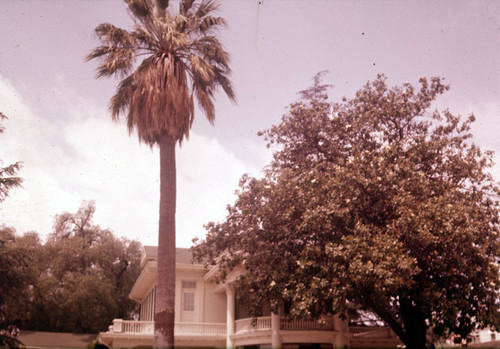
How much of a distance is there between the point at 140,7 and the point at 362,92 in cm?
1027

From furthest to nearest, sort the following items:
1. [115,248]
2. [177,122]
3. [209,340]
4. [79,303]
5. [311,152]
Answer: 1. [115,248]
2. [79,303]
3. [209,340]
4. [311,152]
5. [177,122]

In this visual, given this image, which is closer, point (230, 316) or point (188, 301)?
point (230, 316)

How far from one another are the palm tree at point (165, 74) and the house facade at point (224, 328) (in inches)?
326

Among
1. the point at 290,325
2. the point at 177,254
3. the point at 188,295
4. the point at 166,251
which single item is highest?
the point at 177,254

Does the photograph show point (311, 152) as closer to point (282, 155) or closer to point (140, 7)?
point (282, 155)

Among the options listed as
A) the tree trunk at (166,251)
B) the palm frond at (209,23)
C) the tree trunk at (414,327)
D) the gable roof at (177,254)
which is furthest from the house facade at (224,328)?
the palm frond at (209,23)

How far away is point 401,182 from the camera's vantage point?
1758cm

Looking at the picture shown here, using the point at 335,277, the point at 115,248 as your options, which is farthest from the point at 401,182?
the point at 115,248

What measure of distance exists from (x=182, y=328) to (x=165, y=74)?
1439 centimetres

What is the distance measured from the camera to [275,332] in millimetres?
23312

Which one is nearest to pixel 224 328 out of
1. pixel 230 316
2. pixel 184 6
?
pixel 230 316

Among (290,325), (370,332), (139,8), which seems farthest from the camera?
(370,332)

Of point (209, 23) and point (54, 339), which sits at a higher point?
point (209, 23)

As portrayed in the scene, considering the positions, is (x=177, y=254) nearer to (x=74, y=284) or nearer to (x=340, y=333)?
(x=340, y=333)
